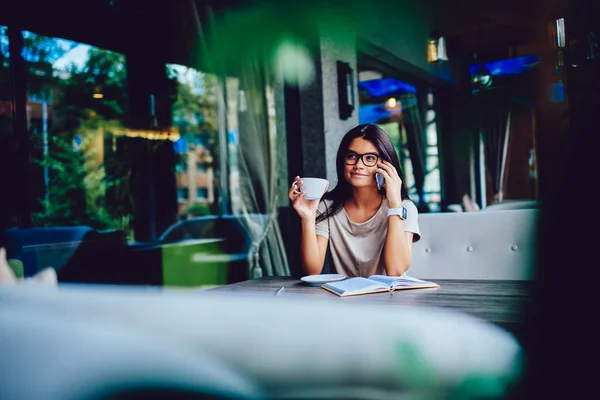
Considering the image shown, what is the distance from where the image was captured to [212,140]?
7.74 m

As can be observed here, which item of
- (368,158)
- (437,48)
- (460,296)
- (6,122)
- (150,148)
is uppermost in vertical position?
(437,48)

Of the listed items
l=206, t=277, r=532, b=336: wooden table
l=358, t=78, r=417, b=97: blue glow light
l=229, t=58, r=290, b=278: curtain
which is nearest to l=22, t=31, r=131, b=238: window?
l=229, t=58, r=290, b=278: curtain

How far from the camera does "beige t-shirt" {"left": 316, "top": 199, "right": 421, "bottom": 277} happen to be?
78.0 inches

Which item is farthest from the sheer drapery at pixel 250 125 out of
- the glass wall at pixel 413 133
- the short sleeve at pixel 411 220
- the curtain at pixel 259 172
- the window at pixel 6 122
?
the glass wall at pixel 413 133

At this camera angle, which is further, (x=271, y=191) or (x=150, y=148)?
(x=150, y=148)

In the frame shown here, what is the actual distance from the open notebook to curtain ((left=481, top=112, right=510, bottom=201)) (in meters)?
7.29

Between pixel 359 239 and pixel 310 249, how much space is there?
0.21m

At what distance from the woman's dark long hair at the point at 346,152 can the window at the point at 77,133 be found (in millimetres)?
4497

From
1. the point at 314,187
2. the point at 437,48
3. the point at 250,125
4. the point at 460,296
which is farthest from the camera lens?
the point at 437,48

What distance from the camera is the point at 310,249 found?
198cm

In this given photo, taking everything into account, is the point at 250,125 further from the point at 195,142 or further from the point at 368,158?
the point at 195,142

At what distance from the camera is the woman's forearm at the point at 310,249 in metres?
1.96

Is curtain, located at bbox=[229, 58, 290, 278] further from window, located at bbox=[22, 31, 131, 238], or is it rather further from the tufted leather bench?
window, located at bbox=[22, 31, 131, 238]

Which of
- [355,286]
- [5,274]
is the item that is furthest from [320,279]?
[5,274]
